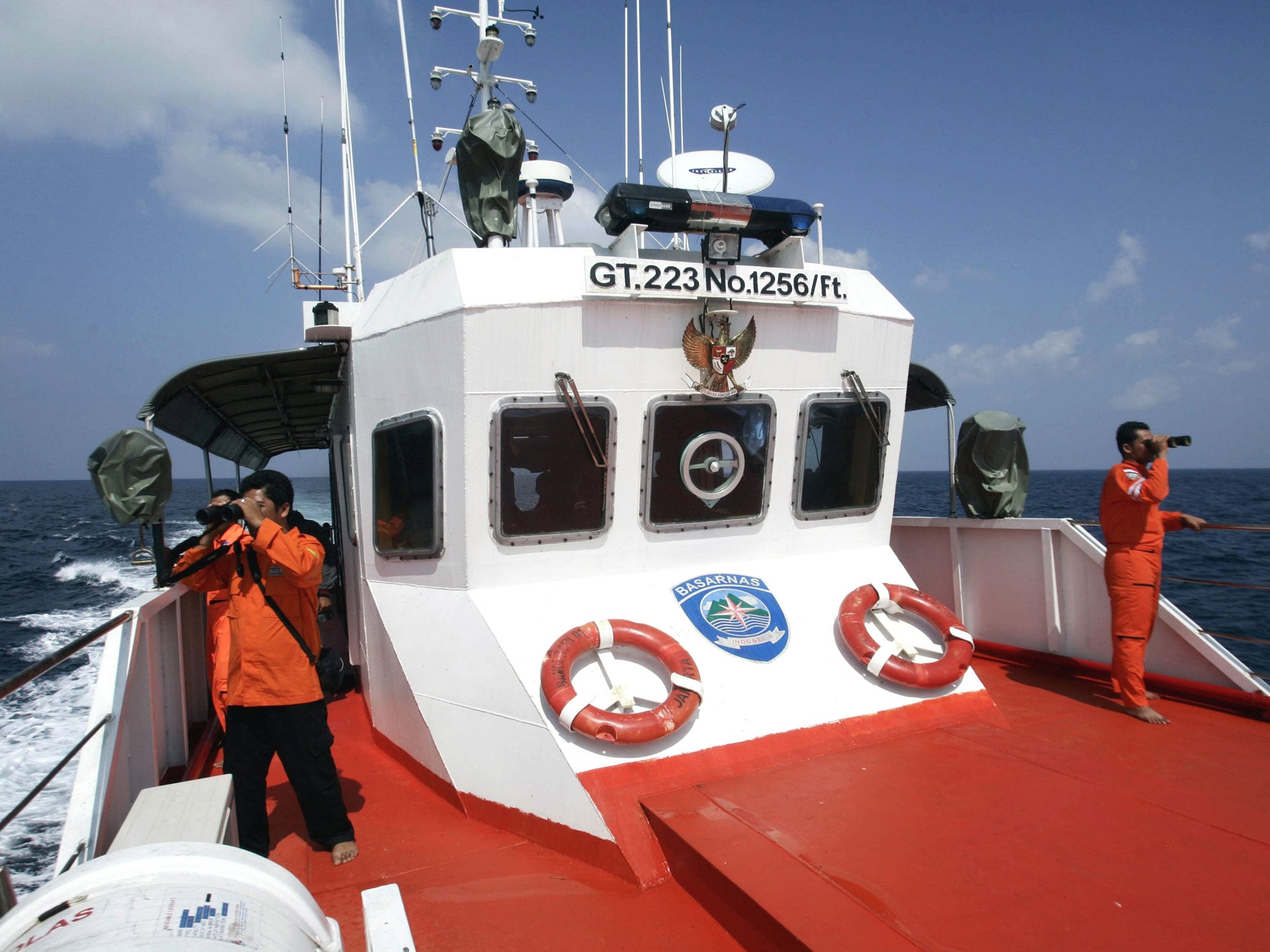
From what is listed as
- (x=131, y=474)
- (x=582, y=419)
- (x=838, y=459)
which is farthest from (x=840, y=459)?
(x=131, y=474)

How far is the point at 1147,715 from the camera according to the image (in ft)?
14.2

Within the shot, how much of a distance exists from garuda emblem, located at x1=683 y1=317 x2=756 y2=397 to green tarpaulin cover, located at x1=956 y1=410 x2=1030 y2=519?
2.58m

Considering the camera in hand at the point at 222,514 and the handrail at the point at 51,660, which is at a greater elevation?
the camera in hand at the point at 222,514

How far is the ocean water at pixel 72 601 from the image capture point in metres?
6.59

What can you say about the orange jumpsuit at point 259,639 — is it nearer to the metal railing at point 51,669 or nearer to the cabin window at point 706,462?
the metal railing at point 51,669

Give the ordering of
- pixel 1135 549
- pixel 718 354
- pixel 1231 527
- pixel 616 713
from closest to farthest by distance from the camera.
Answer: pixel 616 713
pixel 718 354
pixel 1231 527
pixel 1135 549

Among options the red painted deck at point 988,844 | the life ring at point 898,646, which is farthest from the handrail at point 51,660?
the life ring at point 898,646

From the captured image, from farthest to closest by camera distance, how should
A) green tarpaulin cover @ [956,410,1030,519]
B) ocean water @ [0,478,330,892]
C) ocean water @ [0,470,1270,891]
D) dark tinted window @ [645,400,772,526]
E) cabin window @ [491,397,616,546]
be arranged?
ocean water @ [0,470,1270,891] → ocean water @ [0,478,330,892] → green tarpaulin cover @ [956,410,1030,519] → dark tinted window @ [645,400,772,526] → cabin window @ [491,397,616,546]

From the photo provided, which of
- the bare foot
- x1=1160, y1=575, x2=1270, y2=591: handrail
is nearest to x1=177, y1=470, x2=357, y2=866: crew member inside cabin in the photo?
the bare foot

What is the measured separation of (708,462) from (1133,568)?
8.42ft

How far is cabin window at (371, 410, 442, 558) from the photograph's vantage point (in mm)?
3980

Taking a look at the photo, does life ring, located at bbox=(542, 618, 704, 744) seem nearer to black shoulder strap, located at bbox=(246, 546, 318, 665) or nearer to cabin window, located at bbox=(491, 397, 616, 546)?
cabin window, located at bbox=(491, 397, 616, 546)

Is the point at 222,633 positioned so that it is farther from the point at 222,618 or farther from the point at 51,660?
the point at 51,660

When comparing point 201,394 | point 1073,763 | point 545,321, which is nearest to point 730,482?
point 545,321
